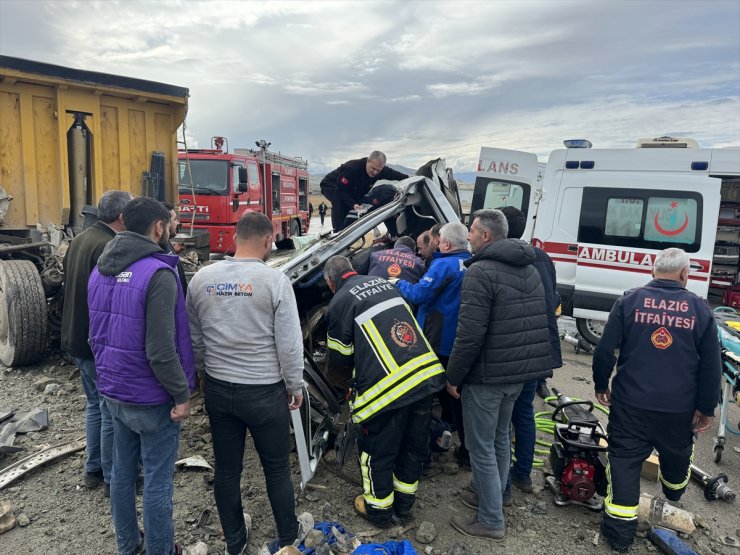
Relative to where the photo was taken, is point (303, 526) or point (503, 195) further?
point (503, 195)

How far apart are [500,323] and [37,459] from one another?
327cm

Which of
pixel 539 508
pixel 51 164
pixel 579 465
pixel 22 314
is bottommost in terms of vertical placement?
pixel 539 508

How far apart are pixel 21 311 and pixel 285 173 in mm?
10436

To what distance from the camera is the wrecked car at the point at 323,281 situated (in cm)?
327

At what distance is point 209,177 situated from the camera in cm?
1014

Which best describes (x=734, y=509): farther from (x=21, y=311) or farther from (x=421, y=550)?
(x=21, y=311)

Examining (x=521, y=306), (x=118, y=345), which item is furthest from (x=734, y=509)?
(x=118, y=345)

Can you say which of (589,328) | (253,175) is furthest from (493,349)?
(253,175)

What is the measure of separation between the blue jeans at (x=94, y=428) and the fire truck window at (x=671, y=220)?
590cm

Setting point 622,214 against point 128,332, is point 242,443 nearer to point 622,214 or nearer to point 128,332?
point 128,332

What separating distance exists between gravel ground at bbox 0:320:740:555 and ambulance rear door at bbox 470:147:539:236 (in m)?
4.25

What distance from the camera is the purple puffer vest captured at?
216 cm

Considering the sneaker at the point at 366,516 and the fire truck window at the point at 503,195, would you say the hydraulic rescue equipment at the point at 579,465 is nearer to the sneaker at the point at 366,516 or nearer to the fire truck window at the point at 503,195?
the sneaker at the point at 366,516

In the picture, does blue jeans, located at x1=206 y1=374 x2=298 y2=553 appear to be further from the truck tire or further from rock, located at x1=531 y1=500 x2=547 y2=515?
the truck tire
